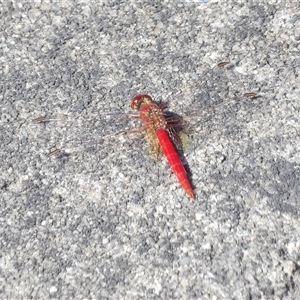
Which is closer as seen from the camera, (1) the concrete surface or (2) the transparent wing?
(1) the concrete surface

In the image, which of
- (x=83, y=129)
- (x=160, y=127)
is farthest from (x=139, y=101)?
(x=83, y=129)

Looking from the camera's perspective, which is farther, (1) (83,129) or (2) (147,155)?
(1) (83,129)

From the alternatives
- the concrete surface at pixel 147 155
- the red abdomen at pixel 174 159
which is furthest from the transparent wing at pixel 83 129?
the red abdomen at pixel 174 159

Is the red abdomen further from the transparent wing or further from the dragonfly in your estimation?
the transparent wing

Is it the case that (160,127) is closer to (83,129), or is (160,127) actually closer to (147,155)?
(147,155)

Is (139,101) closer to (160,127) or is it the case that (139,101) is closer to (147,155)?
(160,127)

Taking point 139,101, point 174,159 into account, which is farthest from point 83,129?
point 174,159

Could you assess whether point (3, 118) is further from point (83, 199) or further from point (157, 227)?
point (157, 227)

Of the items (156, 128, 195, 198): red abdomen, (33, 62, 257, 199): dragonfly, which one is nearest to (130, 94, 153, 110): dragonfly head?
(33, 62, 257, 199): dragonfly

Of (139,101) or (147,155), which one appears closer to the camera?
(147,155)
